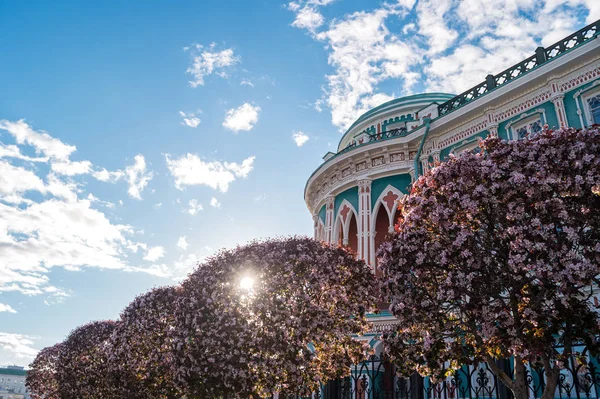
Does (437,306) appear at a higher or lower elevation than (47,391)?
higher

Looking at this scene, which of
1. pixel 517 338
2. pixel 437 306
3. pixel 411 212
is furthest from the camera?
pixel 411 212

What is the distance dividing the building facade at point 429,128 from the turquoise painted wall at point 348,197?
0.13 feet

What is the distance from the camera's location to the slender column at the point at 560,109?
12258 millimetres

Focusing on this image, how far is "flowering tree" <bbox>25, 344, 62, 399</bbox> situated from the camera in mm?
19756

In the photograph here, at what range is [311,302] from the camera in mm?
9383

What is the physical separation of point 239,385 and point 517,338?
531cm

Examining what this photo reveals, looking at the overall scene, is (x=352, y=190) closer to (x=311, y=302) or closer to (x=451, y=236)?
(x=311, y=302)

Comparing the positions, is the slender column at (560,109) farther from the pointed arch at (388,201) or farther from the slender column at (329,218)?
the slender column at (329,218)

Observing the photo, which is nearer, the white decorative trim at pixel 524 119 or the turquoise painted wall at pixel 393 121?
the white decorative trim at pixel 524 119

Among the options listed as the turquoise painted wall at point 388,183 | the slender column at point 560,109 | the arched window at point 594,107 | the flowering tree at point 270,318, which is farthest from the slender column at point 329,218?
the arched window at point 594,107

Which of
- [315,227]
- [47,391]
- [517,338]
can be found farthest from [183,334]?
[47,391]

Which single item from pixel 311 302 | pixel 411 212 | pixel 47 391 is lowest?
pixel 47 391

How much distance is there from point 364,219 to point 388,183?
1625 mm

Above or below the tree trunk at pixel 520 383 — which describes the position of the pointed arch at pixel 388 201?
above
